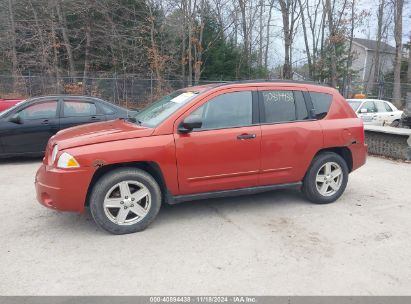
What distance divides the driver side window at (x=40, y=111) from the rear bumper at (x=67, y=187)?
183 inches

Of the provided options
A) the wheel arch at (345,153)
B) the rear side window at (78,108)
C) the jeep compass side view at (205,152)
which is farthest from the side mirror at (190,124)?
the rear side window at (78,108)

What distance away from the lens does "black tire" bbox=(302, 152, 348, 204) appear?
5.45m

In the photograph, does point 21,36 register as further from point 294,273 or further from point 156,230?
point 294,273

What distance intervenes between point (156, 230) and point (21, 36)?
74.5 ft

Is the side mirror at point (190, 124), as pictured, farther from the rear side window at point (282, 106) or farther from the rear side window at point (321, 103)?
the rear side window at point (321, 103)

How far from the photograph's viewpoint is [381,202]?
578 cm

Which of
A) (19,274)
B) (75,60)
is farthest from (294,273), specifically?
(75,60)

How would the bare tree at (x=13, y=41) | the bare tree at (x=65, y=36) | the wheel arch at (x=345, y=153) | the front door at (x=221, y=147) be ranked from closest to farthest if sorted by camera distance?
the front door at (x=221, y=147), the wheel arch at (x=345, y=153), the bare tree at (x=65, y=36), the bare tree at (x=13, y=41)

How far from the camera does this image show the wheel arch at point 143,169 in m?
4.44

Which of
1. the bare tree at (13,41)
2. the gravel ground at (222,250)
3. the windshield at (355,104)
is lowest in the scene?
the gravel ground at (222,250)

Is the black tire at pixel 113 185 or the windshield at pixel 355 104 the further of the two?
the windshield at pixel 355 104

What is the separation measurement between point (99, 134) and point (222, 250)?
1.93 metres

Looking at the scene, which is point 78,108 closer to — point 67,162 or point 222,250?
point 67,162

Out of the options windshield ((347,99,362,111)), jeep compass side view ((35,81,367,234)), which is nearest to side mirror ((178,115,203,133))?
jeep compass side view ((35,81,367,234))
